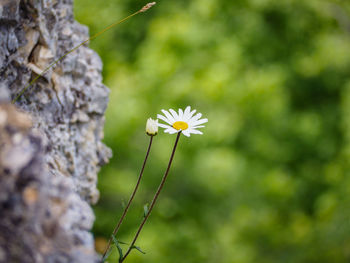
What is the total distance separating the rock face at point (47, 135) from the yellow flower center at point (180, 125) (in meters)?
0.26

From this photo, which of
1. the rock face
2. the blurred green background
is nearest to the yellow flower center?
the rock face

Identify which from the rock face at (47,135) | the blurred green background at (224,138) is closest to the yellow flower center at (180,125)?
the rock face at (47,135)

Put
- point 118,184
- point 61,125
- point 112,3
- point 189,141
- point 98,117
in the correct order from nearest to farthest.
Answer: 1. point 61,125
2. point 98,117
3. point 118,184
4. point 189,141
5. point 112,3

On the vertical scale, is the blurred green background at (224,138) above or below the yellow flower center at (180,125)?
above

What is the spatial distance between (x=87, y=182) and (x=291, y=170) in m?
3.95

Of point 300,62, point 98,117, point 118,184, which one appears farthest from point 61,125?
point 300,62

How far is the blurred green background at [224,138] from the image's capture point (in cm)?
334

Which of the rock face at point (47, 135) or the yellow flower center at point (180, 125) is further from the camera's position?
the yellow flower center at point (180, 125)

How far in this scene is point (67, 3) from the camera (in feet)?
3.65

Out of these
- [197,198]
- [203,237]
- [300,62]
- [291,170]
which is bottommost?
[203,237]

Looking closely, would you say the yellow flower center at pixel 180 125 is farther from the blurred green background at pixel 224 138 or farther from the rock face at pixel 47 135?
the blurred green background at pixel 224 138

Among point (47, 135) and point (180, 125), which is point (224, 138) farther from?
point (47, 135)

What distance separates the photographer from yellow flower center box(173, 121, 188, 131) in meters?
0.99

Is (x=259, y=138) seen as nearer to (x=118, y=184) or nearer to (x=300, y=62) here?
(x=300, y=62)
